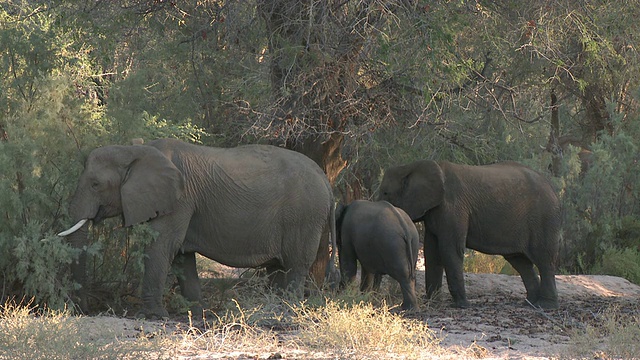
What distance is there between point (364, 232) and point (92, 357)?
505cm

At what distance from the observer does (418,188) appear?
44.9 ft

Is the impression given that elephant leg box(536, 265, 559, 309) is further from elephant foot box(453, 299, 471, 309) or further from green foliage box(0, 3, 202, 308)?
green foliage box(0, 3, 202, 308)

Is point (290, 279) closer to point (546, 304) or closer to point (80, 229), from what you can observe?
point (80, 229)

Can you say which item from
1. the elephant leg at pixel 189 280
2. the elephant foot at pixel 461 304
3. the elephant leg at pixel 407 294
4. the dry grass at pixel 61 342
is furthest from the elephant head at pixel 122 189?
the elephant foot at pixel 461 304

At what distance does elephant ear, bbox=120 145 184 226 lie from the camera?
1143 cm

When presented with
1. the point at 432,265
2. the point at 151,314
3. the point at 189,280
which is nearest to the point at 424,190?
the point at 432,265

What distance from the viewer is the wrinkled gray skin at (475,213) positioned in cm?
1370

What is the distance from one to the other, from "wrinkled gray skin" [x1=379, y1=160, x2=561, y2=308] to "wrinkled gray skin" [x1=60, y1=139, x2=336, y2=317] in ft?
4.83

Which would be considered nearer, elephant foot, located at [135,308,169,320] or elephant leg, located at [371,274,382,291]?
elephant foot, located at [135,308,169,320]

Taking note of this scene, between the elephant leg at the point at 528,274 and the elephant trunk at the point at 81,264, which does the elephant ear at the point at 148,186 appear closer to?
the elephant trunk at the point at 81,264

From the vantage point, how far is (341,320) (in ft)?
30.0

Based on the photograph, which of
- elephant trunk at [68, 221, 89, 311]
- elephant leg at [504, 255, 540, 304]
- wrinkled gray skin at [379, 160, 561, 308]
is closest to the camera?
elephant trunk at [68, 221, 89, 311]

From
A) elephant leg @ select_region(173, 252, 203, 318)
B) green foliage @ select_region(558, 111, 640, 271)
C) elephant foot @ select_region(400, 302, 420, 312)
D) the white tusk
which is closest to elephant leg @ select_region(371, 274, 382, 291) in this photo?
elephant foot @ select_region(400, 302, 420, 312)

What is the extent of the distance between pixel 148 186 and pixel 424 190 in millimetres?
3756
